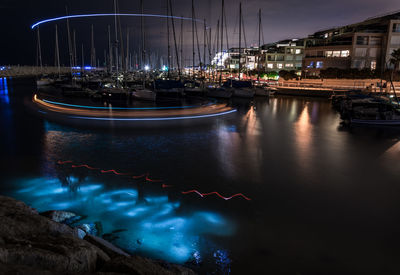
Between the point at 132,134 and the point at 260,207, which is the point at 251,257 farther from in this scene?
the point at 132,134

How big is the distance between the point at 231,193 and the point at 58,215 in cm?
515

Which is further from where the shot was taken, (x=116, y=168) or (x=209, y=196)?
(x=116, y=168)

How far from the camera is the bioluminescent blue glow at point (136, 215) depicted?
21.6 ft

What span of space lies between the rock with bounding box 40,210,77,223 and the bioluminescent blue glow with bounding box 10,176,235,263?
1.34 ft

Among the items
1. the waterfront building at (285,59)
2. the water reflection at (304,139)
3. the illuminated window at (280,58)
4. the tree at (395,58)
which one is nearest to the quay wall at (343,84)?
the tree at (395,58)

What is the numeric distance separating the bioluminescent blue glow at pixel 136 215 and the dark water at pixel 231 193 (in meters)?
0.03

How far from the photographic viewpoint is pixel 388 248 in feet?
21.4

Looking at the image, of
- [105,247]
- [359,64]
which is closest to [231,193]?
[105,247]

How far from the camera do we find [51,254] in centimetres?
411

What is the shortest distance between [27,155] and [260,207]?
35.8 ft

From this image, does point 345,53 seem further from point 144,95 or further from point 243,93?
point 144,95

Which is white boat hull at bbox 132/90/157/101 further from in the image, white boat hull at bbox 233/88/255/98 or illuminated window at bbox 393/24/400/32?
illuminated window at bbox 393/24/400/32

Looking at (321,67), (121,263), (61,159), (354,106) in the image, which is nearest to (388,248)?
(121,263)

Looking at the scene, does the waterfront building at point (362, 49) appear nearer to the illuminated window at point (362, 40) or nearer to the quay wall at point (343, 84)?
the illuminated window at point (362, 40)
